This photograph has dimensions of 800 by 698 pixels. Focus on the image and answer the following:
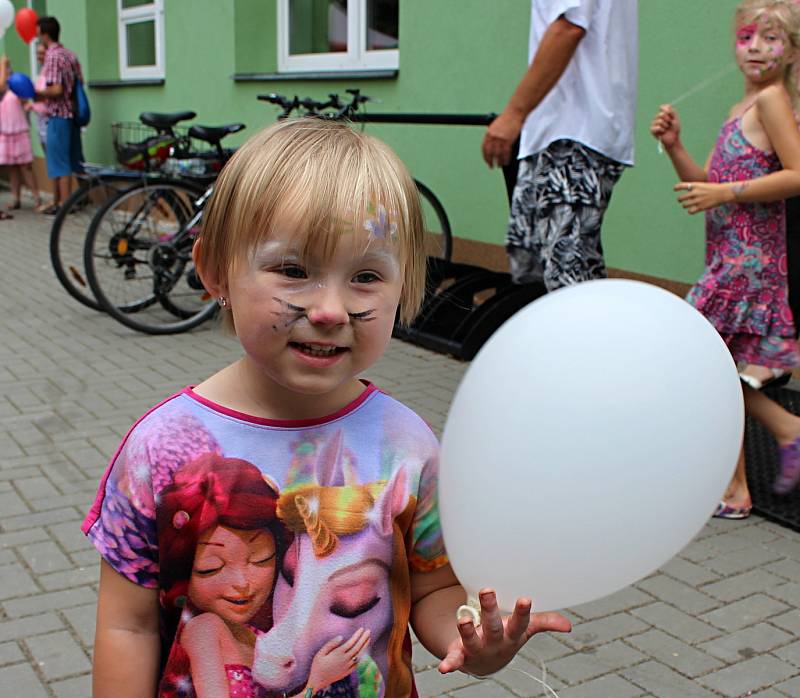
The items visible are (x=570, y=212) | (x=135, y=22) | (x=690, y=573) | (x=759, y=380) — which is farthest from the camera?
(x=135, y=22)

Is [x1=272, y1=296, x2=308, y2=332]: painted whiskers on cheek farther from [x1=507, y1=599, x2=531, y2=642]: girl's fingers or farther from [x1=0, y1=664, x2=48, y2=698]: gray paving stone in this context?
[x1=0, y1=664, x2=48, y2=698]: gray paving stone

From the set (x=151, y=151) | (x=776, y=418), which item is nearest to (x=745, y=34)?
(x=776, y=418)

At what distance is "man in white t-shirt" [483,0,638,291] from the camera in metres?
4.04

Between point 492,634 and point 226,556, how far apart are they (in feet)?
1.16

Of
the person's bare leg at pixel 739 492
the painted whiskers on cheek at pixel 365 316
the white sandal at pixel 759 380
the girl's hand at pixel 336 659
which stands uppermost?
the painted whiskers on cheek at pixel 365 316

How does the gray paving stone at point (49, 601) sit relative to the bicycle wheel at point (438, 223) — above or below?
below

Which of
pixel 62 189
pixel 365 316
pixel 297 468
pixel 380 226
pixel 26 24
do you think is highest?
pixel 26 24

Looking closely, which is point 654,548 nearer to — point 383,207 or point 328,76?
point 383,207

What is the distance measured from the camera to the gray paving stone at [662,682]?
277 cm

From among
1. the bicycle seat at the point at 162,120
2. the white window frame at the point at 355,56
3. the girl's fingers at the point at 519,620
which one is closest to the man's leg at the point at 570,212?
the girl's fingers at the point at 519,620

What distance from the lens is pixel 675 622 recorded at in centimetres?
316

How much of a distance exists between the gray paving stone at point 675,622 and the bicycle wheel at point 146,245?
4170mm

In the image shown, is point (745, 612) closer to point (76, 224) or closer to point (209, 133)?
point (209, 133)

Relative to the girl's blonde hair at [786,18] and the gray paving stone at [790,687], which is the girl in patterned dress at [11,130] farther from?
the gray paving stone at [790,687]
